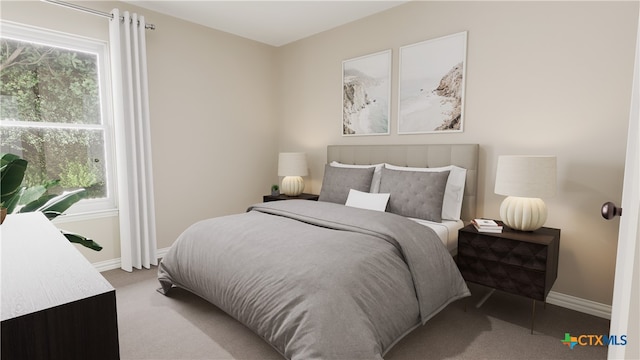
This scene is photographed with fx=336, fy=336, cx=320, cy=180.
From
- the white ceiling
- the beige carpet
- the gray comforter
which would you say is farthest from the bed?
the white ceiling

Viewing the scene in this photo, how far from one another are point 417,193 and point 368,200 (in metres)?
0.43

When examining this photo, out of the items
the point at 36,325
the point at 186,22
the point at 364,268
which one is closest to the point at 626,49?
the point at 364,268

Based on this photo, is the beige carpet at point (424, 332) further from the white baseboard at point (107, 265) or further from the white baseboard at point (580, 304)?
the white baseboard at point (107, 265)

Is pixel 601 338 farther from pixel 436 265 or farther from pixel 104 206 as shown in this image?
pixel 104 206

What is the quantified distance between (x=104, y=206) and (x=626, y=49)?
177 inches

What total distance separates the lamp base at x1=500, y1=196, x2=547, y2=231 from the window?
→ 361cm

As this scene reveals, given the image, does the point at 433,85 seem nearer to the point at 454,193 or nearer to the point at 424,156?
the point at 424,156

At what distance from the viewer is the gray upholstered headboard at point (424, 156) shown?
→ 288 cm

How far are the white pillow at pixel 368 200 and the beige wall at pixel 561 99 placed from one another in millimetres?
781

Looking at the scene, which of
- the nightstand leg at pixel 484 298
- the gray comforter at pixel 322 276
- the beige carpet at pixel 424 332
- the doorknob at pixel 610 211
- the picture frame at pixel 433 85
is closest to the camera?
the doorknob at pixel 610 211

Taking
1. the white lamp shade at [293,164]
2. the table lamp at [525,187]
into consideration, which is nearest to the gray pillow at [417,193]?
the table lamp at [525,187]

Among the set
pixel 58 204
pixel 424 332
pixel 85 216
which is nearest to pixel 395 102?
pixel 424 332

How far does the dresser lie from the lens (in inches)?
23.6

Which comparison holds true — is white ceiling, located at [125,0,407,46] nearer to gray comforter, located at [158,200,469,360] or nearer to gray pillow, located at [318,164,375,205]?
gray pillow, located at [318,164,375,205]
